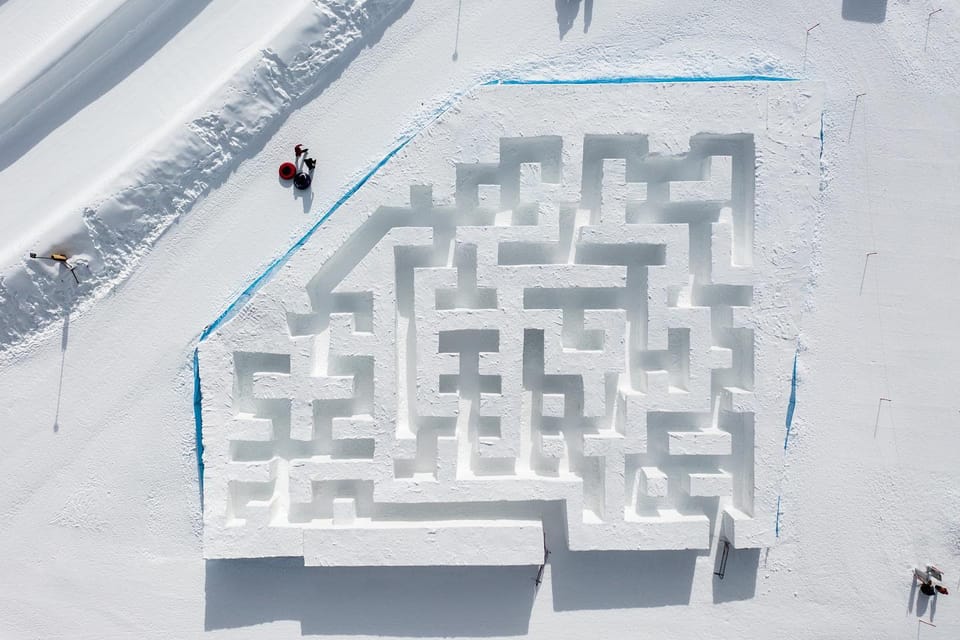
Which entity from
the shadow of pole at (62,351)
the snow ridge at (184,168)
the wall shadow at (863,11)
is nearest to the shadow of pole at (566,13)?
the snow ridge at (184,168)

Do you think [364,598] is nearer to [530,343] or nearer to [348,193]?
[530,343]

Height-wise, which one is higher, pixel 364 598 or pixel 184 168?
pixel 184 168

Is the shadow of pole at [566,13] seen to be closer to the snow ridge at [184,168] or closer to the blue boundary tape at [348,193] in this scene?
the blue boundary tape at [348,193]

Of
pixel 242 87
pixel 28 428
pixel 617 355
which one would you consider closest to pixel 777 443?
pixel 617 355

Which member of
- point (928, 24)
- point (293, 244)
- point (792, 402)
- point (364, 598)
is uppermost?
point (928, 24)

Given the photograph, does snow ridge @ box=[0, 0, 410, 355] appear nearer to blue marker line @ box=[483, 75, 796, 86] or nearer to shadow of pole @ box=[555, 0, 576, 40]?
blue marker line @ box=[483, 75, 796, 86]

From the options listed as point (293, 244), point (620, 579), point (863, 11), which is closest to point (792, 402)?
point (620, 579)
